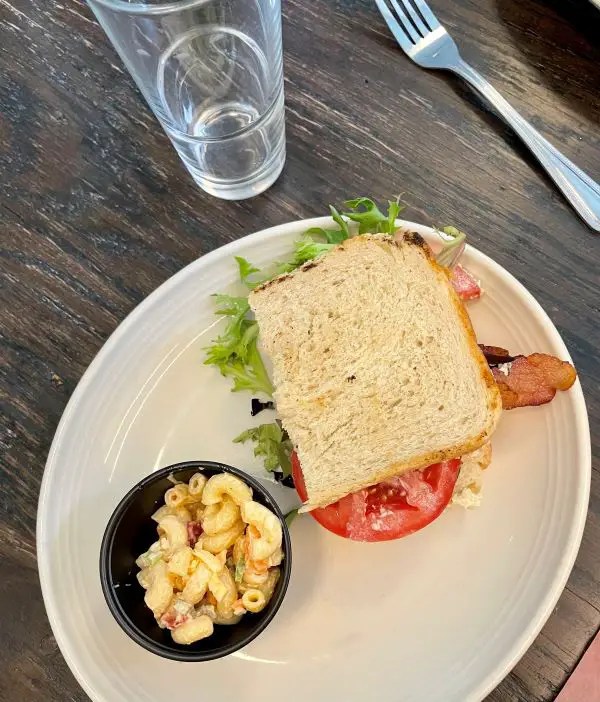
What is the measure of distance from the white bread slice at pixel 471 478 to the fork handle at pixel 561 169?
1.99 ft

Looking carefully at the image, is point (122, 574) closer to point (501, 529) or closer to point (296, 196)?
point (501, 529)

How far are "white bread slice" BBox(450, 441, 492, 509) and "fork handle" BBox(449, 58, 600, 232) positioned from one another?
61 cm

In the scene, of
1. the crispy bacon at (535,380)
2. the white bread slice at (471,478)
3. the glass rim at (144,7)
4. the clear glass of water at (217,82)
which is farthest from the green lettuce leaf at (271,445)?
the glass rim at (144,7)

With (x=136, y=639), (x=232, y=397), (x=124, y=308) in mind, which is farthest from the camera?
(x=124, y=308)

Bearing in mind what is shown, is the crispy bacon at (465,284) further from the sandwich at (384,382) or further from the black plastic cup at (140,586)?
the black plastic cup at (140,586)

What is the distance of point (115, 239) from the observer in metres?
1.65

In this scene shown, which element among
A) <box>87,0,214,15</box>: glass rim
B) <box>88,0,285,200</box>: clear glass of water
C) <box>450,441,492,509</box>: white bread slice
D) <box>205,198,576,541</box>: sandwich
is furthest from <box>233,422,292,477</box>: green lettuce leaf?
<box>87,0,214,15</box>: glass rim

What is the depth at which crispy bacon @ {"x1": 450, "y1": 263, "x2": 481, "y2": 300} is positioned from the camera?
1424 mm

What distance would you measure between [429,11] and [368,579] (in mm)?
Answer: 1320

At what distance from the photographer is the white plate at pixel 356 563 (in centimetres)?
133

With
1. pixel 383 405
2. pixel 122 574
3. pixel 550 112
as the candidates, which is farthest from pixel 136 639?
pixel 550 112

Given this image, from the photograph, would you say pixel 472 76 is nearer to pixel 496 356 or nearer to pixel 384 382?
pixel 496 356

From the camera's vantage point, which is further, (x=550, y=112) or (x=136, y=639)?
(x=550, y=112)

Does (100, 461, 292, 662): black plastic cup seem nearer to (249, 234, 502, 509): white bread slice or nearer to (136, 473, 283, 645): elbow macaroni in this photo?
(136, 473, 283, 645): elbow macaroni
